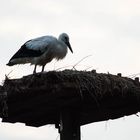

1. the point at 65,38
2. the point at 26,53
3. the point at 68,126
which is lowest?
the point at 68,126

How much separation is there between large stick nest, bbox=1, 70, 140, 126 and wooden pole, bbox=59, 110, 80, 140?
75mm

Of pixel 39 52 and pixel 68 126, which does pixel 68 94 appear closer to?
pixel 68 126

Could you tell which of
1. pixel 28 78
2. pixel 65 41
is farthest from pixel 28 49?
pixel 28 78

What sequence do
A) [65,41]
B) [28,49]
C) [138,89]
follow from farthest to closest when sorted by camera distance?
[65,41], [28,49], [138,89]

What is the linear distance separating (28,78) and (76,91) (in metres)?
0.58

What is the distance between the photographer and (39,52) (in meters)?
9.28

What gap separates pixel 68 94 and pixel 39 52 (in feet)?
10.3

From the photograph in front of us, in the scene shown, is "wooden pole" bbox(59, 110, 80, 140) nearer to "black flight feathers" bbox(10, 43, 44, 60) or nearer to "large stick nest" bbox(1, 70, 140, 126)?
"large stick nest" bbox(1, 70, 140, 126)

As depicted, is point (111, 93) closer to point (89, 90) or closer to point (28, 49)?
point (89, 90)

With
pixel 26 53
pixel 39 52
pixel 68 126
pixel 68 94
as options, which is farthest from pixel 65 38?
pixel 68 94

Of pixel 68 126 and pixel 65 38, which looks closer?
pixel 68 126

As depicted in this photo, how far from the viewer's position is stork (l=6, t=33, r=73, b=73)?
924 cm

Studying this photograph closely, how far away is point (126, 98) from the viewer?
6656 mm

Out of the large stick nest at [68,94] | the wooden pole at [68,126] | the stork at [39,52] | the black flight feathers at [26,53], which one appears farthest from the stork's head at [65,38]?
the wooden pole at [68,126]
